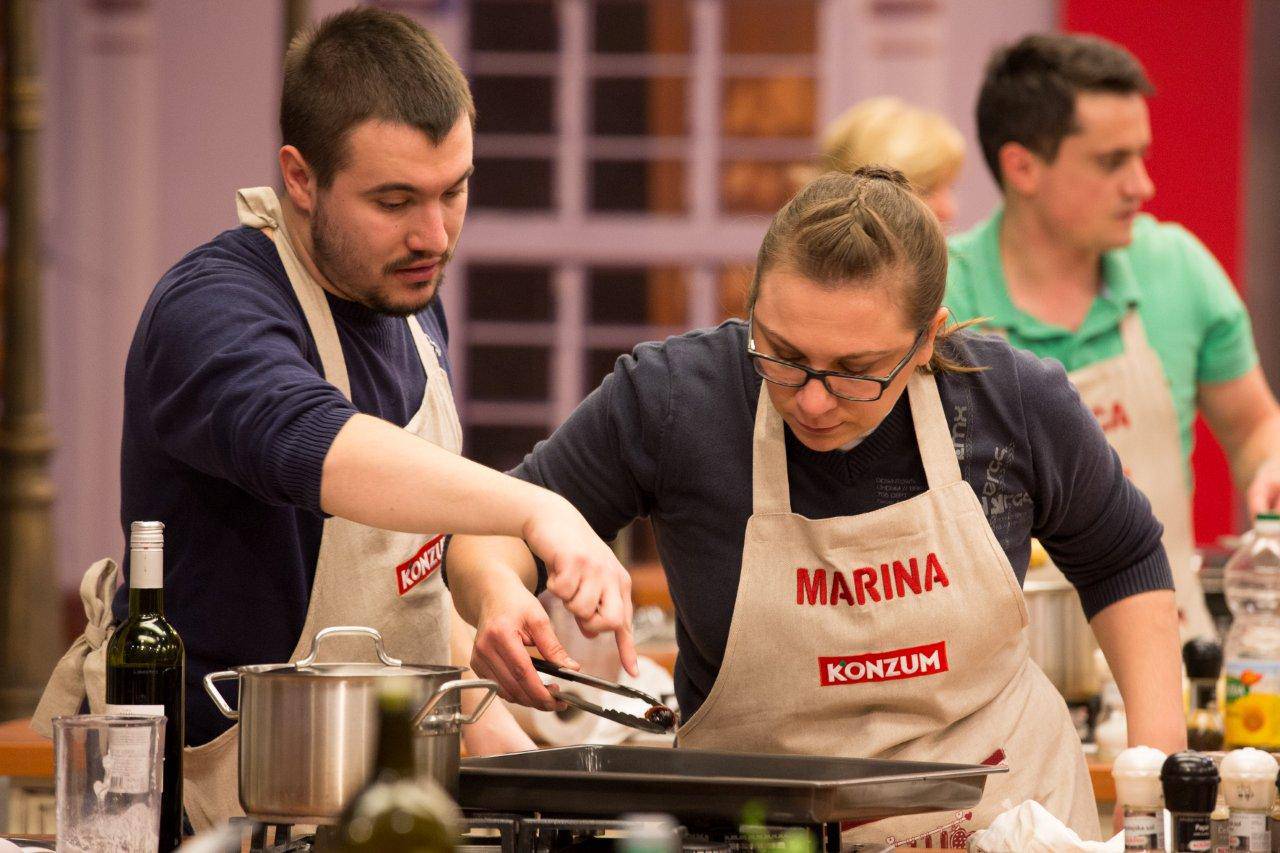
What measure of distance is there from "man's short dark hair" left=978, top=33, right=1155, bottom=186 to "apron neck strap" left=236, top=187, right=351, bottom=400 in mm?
1672

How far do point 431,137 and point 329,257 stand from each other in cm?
17

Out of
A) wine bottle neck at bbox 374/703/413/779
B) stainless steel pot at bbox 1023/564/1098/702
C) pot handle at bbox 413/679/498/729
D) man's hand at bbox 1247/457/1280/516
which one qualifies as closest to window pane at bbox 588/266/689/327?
man's hand at bbox 1247/457/1280/516

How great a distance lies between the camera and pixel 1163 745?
186 cm

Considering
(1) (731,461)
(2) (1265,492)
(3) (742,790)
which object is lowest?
(3) (742,790)

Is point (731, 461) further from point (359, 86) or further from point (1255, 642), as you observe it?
point (1255, 642)

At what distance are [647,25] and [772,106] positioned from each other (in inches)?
29.6

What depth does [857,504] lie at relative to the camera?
5.90 ft

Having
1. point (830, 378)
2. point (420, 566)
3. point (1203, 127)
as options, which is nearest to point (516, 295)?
point (1203, 127)

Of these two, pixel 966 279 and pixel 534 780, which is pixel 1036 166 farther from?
pixel 534 780

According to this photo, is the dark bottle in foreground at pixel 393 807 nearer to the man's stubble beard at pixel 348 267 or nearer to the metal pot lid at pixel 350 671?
the metal pot lid at pixel 350 671

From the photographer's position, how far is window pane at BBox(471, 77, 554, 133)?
27.0ft

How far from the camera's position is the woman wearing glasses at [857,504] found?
1693 millimetres

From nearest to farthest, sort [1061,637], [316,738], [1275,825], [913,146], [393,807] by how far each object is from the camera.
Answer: [393,807] → [316,738] → [1275,825] → [1061,637] → [913,146]

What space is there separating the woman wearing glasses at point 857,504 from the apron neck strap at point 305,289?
0.76 feet
